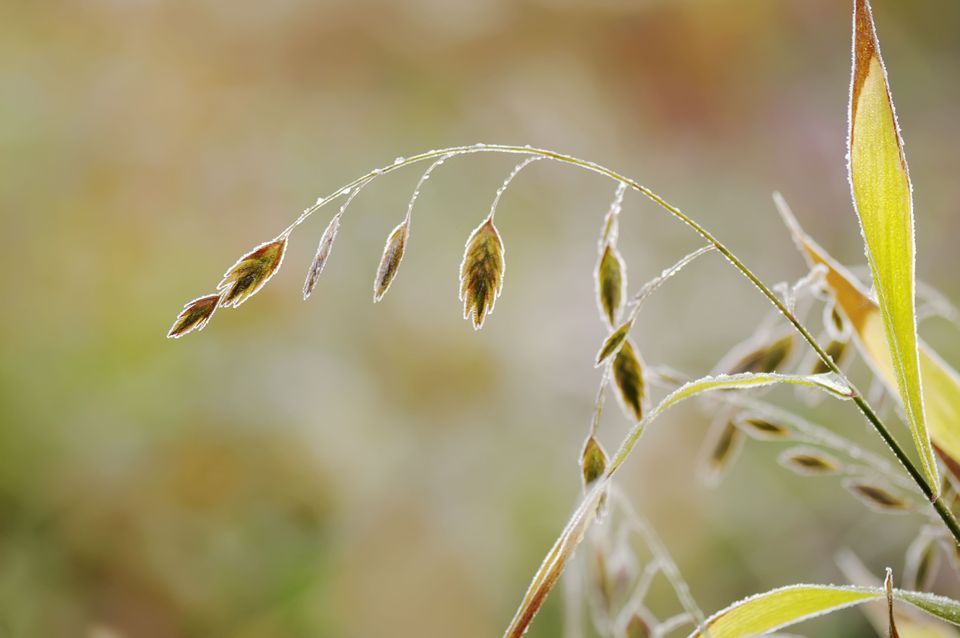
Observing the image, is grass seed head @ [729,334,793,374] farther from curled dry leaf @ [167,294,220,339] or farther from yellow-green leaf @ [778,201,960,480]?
curled dry leaf @ [167,294,220,339]

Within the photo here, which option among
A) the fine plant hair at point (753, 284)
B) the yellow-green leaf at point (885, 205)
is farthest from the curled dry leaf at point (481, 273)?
the yellow-green leaf at point (885, 205)

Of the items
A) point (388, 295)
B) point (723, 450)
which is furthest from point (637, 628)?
point (388, 295)

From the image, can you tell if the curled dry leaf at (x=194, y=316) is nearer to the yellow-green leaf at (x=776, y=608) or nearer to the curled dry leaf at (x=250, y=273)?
the curled dry leaf at (x=250, y=273)

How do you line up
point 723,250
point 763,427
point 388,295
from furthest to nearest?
point 388,295 → point 763,427 → point 723,250

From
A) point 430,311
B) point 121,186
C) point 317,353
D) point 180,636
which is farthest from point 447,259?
point 180,636

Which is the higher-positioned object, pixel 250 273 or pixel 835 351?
pixel 250 273

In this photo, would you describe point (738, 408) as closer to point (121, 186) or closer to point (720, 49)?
point (121, 186)

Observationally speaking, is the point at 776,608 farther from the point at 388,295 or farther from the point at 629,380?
the point at 388,295
